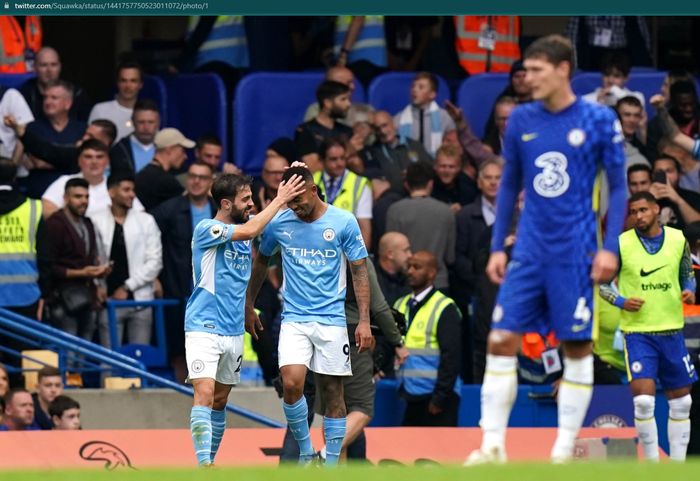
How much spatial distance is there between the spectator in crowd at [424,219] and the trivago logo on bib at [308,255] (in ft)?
13.0

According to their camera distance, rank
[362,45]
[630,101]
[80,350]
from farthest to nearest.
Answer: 1. [362,45]
2. [630,101]
3. [80,350]

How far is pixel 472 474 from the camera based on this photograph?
26.9 feet

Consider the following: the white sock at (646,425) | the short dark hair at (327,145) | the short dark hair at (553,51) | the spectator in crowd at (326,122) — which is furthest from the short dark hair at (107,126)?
the short dark hair at (553,51)

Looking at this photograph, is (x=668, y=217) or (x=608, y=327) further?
(x=668, y=217)

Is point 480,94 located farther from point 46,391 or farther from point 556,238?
point 556,238

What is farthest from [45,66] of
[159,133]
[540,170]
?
[540,170]

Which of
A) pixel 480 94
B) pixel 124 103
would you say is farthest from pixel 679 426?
pixel 124 103

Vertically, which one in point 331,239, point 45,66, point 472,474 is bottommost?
point 472,474

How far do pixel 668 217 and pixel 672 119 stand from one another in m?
1.46

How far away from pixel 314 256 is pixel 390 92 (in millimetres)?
6230

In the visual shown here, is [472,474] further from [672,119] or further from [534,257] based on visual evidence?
[672,119]

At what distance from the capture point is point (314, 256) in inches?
480

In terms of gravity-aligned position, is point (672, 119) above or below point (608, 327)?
above

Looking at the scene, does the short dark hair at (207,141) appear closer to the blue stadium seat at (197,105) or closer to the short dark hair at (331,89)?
the blue stadium seat at (197,105)
